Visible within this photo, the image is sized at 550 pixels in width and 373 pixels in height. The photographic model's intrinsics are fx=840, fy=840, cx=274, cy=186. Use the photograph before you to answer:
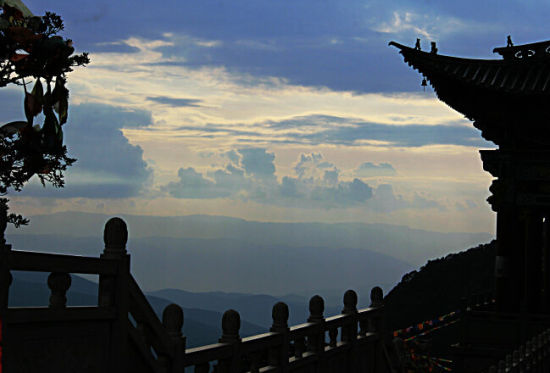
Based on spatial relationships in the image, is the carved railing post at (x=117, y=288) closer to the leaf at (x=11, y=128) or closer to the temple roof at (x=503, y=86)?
the leaf at (x=11, y=128)

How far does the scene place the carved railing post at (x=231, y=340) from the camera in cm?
1000

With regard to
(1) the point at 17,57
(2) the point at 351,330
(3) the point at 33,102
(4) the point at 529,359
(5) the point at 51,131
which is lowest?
(4) the point at 529,359

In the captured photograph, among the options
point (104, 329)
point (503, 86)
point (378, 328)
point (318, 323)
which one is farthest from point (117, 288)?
point (503, 86)

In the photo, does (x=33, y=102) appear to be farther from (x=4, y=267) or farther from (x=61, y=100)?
(x=4, y=267)

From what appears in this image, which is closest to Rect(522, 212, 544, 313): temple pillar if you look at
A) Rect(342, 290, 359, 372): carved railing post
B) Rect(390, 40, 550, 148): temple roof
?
Rect(390, 40, 550, 148): temple roof

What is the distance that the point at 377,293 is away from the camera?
17062mm

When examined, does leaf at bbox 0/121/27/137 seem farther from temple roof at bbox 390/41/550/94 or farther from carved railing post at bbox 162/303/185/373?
temple roof at bbox 390/41/550/94

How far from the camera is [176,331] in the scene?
348 inches

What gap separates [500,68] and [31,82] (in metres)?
17.2

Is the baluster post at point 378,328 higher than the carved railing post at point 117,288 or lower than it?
lower

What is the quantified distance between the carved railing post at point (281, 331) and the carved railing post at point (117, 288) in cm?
382

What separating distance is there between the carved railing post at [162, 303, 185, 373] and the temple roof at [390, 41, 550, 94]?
1547 centimetres

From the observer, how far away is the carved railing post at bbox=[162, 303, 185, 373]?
8761 mm

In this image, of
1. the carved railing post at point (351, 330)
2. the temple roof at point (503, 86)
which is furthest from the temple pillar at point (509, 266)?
the carved railing post at point (351, 330)
